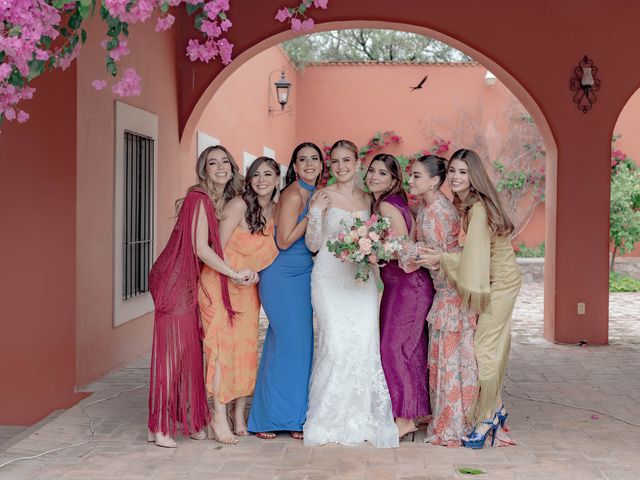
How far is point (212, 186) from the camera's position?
4680mm

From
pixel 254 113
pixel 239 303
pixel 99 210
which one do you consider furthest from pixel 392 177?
pixel 254 113

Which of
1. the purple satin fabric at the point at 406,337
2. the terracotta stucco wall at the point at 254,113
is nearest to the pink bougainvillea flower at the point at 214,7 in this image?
the purple satin fabric at the point at 406,337

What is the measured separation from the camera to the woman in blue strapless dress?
15.4 ft

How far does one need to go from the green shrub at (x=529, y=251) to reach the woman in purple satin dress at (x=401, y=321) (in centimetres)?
1149

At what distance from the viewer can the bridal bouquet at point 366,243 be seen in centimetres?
432

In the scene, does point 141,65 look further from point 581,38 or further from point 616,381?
point 616,381

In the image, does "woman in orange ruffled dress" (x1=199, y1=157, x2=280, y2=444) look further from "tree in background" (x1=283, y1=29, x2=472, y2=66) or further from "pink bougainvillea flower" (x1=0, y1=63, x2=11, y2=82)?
"tree in background" (x1=283, y1=29, x2=472, y2=66)

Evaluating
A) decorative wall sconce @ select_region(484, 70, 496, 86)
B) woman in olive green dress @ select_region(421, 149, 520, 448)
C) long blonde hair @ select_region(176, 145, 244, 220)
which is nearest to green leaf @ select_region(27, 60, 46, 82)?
long blonde hair @ select_region(176, 145, 244, 220)

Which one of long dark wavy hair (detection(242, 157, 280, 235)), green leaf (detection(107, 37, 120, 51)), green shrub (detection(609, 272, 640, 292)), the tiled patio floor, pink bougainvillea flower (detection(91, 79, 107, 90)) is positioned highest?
green leaf (detection(107, 37, 120, 51))

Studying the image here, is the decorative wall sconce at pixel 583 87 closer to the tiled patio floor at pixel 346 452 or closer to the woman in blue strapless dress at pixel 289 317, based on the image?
the tiled patio floor at pixel 346 452

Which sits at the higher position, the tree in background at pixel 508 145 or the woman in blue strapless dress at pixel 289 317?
the tree in background at pixel 508 145

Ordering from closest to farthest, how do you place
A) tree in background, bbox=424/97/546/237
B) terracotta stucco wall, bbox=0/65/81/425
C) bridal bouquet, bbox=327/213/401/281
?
bridal bouquet, bbox=327/213/401/281 < terracotta stucco wall, bbox=0/65/81/425 < tree in background, bbox=424/97/546/237

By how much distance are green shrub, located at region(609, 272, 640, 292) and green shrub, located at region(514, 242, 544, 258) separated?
165 centimetres

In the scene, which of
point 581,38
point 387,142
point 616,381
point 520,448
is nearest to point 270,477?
point 520,448
